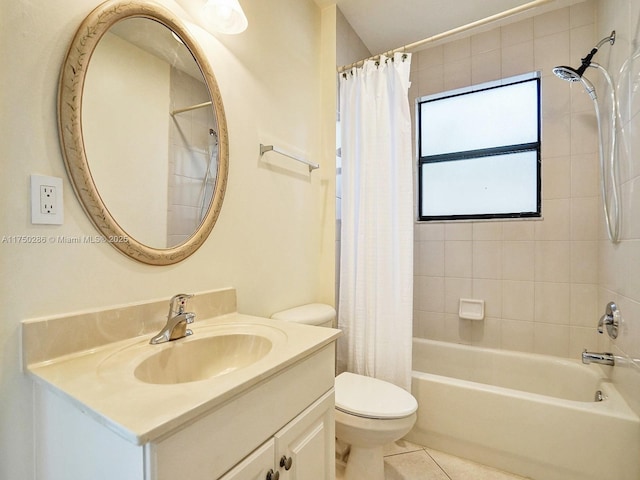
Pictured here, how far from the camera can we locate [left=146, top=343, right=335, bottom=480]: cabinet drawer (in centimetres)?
55

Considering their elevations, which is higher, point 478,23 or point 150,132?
point 478,23

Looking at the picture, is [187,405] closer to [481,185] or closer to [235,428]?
[235,428]

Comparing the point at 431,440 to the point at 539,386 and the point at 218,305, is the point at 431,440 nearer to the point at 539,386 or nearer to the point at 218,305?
the point at 539,386

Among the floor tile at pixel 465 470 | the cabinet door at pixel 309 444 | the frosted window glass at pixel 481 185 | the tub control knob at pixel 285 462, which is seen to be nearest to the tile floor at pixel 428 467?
the floor tile at pixel 465 470

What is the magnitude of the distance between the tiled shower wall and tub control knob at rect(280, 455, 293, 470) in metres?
1.86

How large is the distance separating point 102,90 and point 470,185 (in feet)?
7.68

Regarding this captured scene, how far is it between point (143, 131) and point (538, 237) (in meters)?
2.35

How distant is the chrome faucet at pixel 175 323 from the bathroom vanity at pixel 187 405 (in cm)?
2

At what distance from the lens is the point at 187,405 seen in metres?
0.57

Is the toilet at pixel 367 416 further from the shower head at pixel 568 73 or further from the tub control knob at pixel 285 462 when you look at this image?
the shower head at pixel 568 73

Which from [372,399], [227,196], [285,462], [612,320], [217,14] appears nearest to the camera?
[285,462]

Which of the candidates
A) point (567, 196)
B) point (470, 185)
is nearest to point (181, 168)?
point (470, 185)

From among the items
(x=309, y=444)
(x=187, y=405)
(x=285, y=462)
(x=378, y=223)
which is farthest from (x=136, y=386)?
(x=378, y=223)

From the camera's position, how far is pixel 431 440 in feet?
5.76
